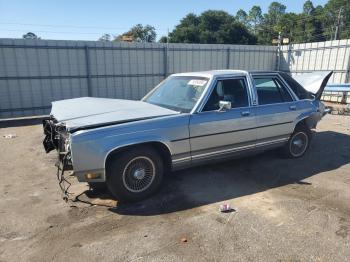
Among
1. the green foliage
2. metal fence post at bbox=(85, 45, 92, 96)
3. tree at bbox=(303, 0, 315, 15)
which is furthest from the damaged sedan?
tree at bbox=(303, 0, 315, 15)

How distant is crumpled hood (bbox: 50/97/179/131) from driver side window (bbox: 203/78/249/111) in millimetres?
641

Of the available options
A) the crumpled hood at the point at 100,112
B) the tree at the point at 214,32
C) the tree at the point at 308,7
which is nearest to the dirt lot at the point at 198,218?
the crumpled hood at the point at 100,112

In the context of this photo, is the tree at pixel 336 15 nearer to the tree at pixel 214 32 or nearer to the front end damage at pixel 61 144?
the tree at pixel 214 32

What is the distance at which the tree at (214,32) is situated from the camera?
4594 centimetres

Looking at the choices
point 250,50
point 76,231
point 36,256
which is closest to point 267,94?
point 76,231

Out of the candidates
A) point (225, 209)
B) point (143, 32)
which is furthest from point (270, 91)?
point (143, 32)

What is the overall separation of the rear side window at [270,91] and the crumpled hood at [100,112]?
1.76m

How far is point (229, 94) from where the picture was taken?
5.13 meters

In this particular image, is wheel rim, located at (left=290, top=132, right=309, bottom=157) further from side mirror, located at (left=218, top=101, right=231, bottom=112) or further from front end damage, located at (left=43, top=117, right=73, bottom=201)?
front end damage, located at (left=43, top=117, right=73, bottom=201)

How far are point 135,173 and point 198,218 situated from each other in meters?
1.06

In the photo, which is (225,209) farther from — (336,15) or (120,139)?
(336,15)

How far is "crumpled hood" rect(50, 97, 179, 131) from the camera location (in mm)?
4070

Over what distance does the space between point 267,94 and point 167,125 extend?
2264mm

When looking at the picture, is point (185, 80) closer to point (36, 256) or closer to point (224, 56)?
point (36, 256)
